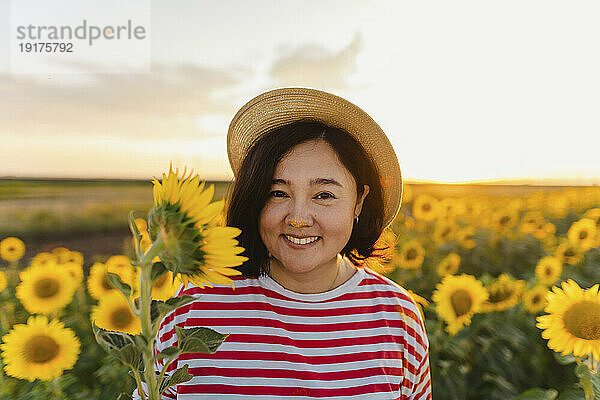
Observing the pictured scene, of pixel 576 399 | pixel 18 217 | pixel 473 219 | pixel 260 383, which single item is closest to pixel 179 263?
pixel 260 383

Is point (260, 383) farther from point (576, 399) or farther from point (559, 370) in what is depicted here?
point (559, 370)

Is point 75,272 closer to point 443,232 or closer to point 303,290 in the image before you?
point 303,290

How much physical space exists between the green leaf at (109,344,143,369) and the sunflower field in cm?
36

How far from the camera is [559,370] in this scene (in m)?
2.80

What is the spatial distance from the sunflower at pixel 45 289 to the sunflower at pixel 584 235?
9.98 feet

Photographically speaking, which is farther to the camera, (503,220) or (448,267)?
(503,220)

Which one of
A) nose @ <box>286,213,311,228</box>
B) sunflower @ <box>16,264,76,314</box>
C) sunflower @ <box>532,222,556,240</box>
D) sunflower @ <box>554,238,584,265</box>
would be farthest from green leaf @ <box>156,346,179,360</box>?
sunflower @ <box>532,222,556,240</box>

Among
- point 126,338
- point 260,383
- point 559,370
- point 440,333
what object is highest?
point 126,338

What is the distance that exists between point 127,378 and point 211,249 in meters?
1.89

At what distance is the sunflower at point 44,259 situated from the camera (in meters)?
2.57

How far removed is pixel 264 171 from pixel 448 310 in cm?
160

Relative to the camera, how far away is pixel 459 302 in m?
2.63

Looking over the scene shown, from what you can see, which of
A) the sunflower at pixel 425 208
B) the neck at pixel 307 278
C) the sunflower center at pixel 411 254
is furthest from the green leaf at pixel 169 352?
the sunflower at pixel 425 208

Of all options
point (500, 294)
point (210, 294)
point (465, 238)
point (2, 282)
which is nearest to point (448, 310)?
point (500, 294)
